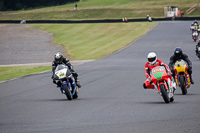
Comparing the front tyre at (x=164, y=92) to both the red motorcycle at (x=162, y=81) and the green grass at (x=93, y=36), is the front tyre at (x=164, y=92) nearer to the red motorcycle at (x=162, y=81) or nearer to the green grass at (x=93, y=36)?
the red motorcycle at (x=162, y=81)

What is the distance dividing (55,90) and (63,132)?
8.14 meters

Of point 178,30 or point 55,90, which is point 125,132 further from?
point 178,30

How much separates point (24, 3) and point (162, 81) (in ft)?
334

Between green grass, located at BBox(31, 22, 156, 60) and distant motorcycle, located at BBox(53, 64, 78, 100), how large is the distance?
2050 cm

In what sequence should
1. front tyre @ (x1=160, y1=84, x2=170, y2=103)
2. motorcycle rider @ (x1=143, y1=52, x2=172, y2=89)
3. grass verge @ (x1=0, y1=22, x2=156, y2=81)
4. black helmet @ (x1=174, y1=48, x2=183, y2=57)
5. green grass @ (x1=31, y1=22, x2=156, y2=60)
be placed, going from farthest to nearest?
green grass @ (x1=31, y1=22, x2=156, y2=60) → grass verge @ (x1=0, y1=22, x2=156, y2=81) → black helmet @ (x1=174, y1=48, x2=183, y2=57) → motorcycle rider @ (x1=143, y1=52, x2=172, y2=89) → front tyre @ (x1=160, y1=84, x2=170, y2=103)

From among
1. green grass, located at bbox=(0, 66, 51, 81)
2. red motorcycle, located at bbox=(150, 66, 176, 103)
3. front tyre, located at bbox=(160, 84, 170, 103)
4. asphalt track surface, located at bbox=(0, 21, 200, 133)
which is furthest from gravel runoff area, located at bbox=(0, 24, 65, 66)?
front tyre, located at bbox=(160, 84, 170, 103)

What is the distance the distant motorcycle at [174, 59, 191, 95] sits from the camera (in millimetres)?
13625

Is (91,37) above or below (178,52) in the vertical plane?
below

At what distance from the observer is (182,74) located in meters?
13.8

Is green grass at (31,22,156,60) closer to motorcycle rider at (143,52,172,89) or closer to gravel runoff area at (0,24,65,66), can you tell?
gravel runoff area at (0,24,65,66)

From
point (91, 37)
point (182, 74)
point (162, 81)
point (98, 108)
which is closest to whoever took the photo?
point (98, 108)

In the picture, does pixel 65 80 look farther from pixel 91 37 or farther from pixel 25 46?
pixel 91 37

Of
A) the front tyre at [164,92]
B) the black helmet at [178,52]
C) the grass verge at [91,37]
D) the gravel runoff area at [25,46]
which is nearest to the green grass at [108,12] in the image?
the grass verge at [91,37]

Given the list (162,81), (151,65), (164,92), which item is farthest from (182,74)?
(164,92)
